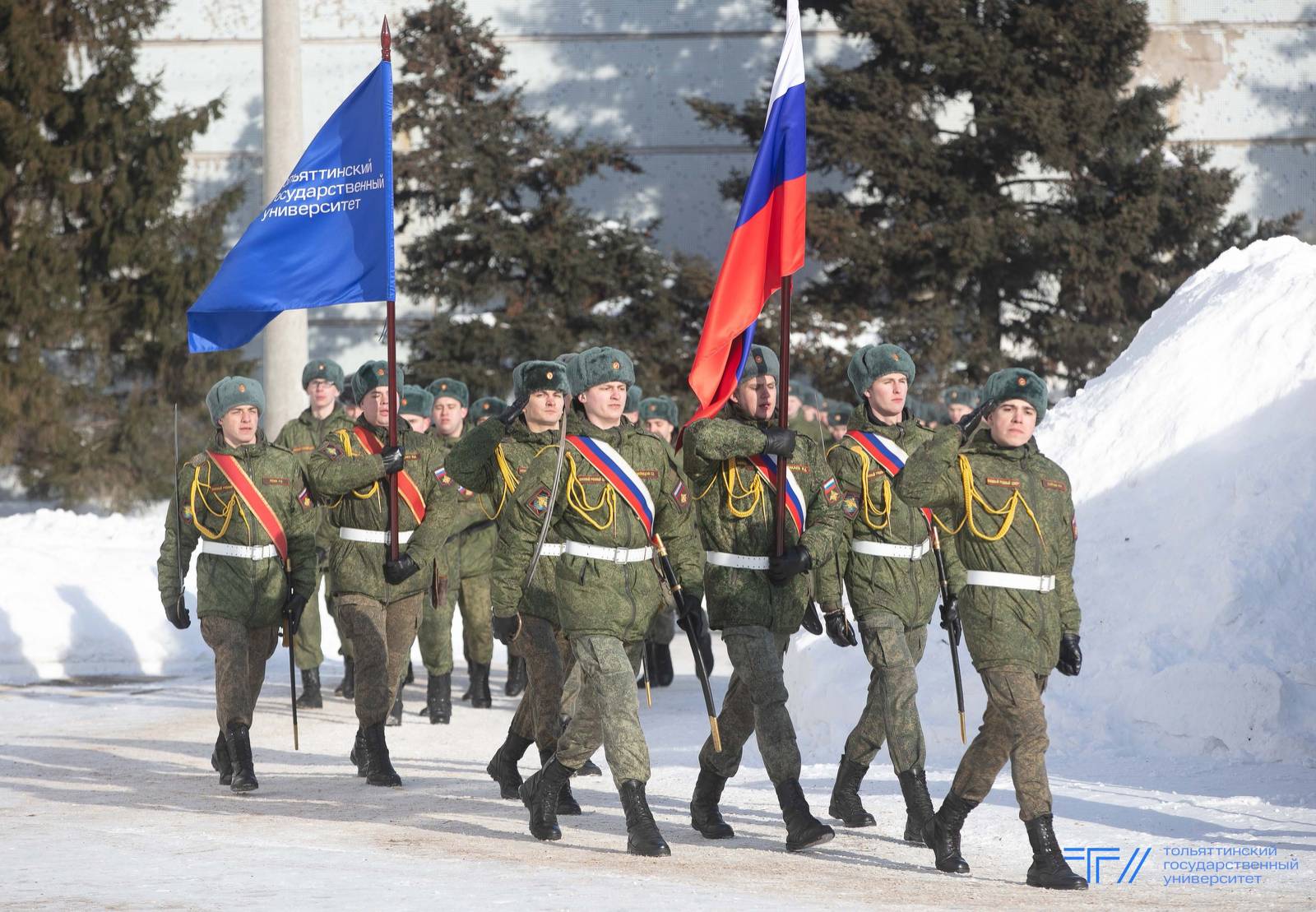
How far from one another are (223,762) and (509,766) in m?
1.48

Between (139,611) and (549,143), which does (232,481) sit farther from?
(549,143)

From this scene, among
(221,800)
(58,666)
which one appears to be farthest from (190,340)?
(58,666)

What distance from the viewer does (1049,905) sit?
6789mm

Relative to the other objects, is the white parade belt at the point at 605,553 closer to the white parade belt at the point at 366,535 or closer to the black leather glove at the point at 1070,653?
the black leather glove at the point at 1070,653

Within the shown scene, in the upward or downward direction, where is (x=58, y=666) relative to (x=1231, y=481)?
downward

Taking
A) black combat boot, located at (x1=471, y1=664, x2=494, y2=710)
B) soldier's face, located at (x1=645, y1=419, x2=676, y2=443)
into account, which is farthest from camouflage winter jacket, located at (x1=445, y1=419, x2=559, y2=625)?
soldier's face, located at (x1=645, y1=419, x2=676, y2=443)

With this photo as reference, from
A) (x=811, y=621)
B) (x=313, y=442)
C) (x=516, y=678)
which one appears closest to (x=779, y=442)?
(x=811, y=621)

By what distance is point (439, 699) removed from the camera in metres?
12.4

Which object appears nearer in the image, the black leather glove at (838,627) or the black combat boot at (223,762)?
the black leather glove at (838,627)

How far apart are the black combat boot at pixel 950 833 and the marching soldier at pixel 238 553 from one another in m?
3.57

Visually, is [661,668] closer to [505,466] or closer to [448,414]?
[448,414]

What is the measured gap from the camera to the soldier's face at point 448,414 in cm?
1257

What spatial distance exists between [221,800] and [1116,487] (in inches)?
219

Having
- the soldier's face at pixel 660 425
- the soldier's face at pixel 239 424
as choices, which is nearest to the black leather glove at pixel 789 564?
the soldier's face at pixel 239 424
